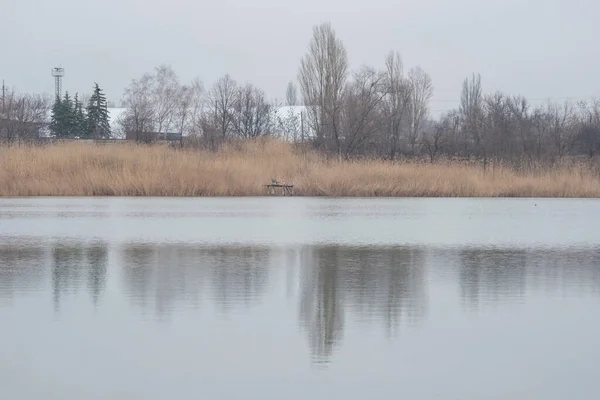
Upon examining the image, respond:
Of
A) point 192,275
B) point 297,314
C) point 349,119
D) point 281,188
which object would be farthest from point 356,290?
point 349,119

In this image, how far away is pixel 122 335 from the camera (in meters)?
5.54

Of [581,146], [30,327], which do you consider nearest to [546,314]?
[30,327]

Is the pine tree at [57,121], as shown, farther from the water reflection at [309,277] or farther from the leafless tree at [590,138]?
the water reflection at [309,277]

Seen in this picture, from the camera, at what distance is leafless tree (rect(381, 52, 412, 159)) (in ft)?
146

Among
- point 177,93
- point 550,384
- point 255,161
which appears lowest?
point 550,384

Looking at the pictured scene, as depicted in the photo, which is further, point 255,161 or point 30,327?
point 255,161

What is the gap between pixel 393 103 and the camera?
50906 mm

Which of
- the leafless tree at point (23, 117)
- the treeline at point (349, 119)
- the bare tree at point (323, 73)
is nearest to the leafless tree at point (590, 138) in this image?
the treeline at point (349, 119)

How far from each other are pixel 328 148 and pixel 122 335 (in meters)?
30.5

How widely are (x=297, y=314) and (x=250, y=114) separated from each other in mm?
47085

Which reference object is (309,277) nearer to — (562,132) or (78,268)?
(78,268)

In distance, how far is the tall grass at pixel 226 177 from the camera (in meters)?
24.2

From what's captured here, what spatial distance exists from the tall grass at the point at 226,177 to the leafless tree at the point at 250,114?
2303 centimetres

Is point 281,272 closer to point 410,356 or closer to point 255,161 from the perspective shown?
point 410,356
